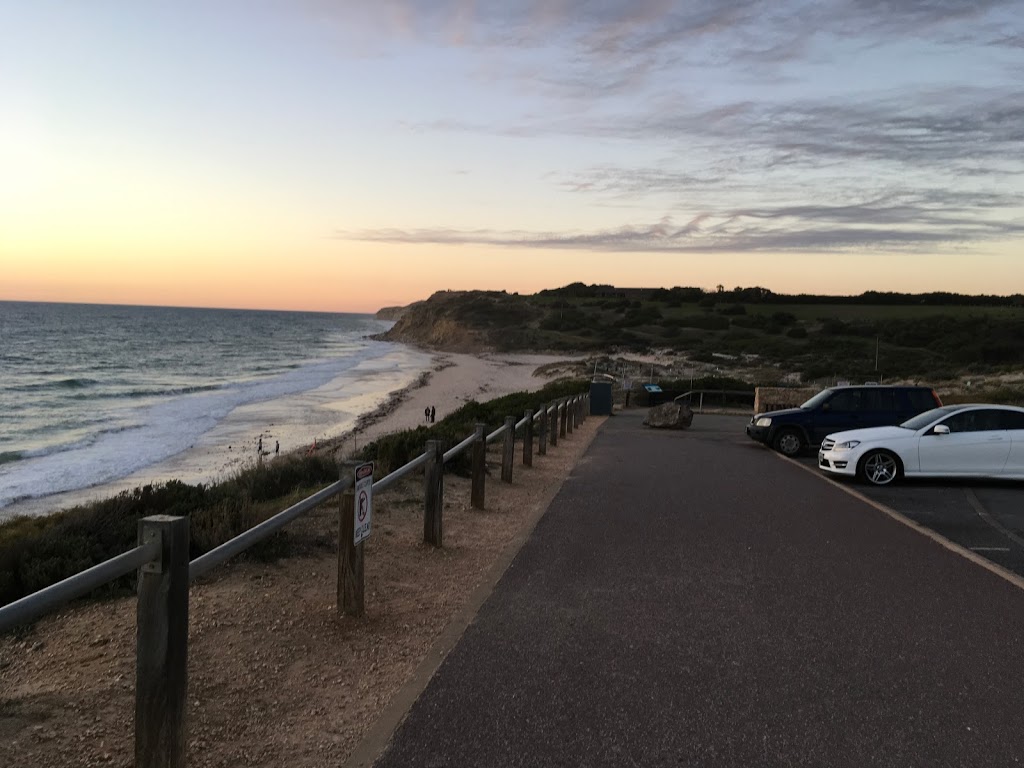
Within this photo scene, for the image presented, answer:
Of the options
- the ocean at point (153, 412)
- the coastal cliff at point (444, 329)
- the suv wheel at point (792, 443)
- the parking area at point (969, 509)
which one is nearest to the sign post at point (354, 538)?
the parking area at point (969, 509)

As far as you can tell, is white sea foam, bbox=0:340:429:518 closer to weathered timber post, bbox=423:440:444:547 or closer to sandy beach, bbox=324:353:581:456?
sandy beach, bbox=324:353:581:456

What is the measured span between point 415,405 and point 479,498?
25.9 metres

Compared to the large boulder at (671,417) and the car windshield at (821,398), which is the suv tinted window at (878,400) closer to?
the car windshield at (821,398)

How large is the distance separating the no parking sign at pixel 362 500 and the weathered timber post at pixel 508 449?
19.7ft

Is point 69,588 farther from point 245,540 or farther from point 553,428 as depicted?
point 553,428

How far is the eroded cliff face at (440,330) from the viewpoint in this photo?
10044 cm

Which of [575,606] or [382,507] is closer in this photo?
[575,606]

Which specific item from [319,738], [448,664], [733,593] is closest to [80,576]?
[319,738]

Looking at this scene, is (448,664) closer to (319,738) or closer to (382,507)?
(319,738)

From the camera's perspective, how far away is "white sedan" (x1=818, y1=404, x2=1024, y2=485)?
12.3 meters

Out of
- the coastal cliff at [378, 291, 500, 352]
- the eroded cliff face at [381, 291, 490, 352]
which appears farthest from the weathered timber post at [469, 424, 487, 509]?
the coastal cliff at [378, 291, 500, 352]

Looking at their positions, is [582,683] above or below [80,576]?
below

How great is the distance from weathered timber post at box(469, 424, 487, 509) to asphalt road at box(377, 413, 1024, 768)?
3.34 ft

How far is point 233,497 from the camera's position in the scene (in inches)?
368
